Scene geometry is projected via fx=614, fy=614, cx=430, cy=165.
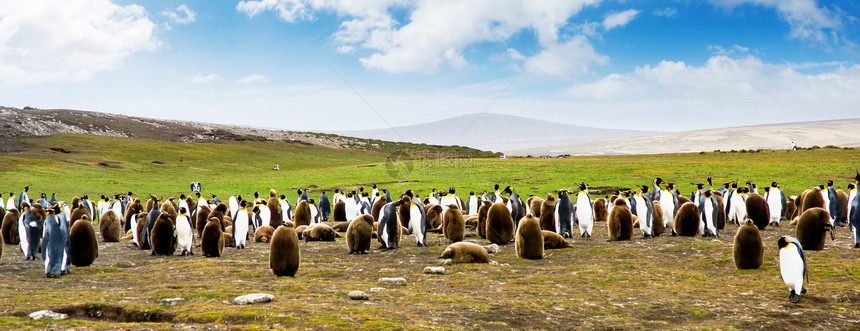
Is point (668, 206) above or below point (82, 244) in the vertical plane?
above

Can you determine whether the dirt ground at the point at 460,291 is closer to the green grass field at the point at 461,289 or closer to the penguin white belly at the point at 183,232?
the green grass field at the point at 461,289

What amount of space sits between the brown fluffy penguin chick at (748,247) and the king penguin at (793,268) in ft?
5.48

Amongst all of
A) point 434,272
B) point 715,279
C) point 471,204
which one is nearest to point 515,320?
point 434,272

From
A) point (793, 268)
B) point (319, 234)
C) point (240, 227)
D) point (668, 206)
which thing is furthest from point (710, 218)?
point (240, 227)

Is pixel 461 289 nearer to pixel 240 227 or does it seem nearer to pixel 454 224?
pixel 454 224

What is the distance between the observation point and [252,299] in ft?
24.5

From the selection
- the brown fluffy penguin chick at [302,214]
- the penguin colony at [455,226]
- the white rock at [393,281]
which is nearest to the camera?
the white rock at [393,281]

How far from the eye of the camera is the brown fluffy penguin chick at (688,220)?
48.8 ft

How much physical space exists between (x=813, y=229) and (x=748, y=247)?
269 cm

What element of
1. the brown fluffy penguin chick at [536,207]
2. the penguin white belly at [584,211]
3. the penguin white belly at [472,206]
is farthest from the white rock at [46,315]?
the penguin white belly at [472,206]

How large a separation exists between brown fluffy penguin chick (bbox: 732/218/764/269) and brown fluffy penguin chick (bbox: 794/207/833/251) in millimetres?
2399

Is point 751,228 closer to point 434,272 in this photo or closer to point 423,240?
point 434,272

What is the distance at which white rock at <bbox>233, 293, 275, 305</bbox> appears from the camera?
744cm

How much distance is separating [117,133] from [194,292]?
332 feet
